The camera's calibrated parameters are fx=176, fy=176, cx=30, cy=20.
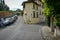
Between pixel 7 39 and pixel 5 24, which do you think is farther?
pixel 5 24

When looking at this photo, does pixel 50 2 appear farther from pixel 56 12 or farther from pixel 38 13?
pixel 38 13

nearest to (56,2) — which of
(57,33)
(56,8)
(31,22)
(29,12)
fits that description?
(56,8)

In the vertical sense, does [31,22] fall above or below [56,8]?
below

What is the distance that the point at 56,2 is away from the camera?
525 inches

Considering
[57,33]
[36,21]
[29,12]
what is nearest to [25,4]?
[29,12]

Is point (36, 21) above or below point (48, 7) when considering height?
below

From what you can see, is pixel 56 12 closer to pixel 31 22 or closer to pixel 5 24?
pixel 5 24

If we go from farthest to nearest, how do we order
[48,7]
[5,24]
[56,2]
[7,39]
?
[5,24], [7,39], [48,7], [56,2]

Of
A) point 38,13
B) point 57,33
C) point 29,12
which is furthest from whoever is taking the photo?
point 38,13

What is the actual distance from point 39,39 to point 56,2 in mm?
7127

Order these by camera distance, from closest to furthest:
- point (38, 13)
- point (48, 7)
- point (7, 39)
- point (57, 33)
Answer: point (48, 7) → point (7, 39) → point (57, 33) → point (38, 13)

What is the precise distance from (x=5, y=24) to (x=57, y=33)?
56.1 ft

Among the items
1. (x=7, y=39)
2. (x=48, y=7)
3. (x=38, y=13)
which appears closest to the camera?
(x=48, y=7)

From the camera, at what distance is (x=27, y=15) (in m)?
47.0
